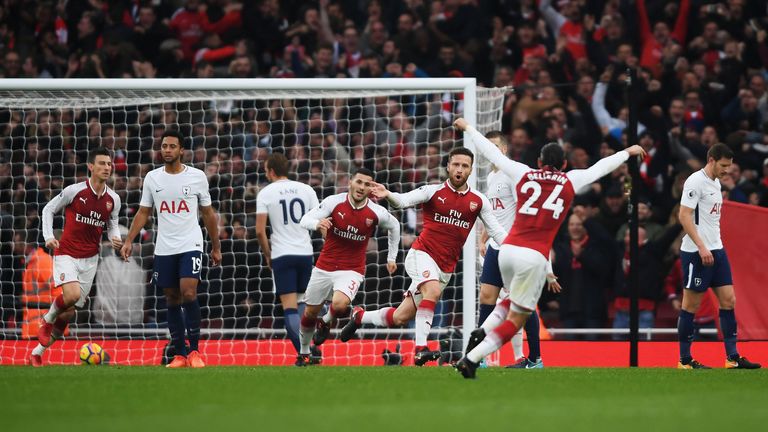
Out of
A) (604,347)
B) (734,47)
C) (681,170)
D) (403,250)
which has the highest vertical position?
(734,47)

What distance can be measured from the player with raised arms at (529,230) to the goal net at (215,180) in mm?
3485

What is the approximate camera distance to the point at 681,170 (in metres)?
15.3

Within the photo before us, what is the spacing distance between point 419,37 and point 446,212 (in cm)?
674

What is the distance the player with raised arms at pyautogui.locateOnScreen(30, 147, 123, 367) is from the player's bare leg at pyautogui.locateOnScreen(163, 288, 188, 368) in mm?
788

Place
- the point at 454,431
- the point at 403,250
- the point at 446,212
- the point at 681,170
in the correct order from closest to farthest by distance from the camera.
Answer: the point at 454,431, the point at 446,212, the point at 403,250, the point at 681,170

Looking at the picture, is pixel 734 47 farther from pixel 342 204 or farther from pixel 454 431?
pixel 454 431

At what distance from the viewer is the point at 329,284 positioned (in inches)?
469

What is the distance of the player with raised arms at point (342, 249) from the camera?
1175 centimetres

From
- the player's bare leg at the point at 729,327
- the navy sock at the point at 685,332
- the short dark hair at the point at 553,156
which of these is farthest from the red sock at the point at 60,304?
the player's bare leg at the point at 729,327

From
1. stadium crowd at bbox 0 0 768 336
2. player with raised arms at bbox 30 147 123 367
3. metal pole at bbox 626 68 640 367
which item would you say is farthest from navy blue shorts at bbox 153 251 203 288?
metal pole at bbox 626 68 640 367

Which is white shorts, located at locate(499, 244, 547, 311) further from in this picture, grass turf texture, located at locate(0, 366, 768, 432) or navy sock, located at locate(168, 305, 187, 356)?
navy sock, located at locate(168, 305, 187, 356)

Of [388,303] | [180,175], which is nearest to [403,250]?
[388,303]

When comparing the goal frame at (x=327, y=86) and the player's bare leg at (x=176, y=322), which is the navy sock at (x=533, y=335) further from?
the player's bare leg at (x=176, y=322)

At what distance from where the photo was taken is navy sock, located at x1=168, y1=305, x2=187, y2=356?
1169 centimetres
